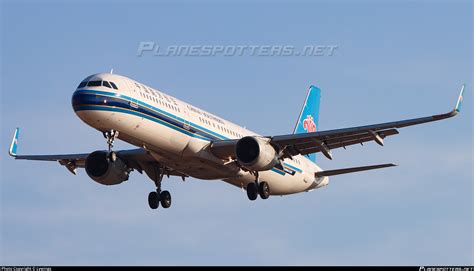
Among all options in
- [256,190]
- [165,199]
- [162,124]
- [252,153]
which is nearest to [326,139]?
[252,153]

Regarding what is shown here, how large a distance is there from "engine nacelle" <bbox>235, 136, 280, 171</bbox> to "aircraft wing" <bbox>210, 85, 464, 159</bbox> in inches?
20.8

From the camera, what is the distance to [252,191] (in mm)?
56188

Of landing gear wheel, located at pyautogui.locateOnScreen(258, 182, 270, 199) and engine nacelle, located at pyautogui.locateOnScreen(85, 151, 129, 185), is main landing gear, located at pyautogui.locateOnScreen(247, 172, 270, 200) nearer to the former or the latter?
landing gear wheel, located at pyautogui.locateOnScreen(258, 182, 270, 199)

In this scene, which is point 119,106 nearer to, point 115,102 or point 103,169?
point 115,102

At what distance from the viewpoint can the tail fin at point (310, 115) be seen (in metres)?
67.2

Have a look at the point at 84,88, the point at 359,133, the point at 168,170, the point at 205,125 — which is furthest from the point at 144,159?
the point at 359,133

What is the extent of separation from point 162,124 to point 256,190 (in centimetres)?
864

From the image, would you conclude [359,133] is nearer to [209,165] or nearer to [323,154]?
[323,154]

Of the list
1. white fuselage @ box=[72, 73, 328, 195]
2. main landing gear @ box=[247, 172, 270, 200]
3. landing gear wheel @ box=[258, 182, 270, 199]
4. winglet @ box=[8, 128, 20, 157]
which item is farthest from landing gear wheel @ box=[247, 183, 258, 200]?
winglet @ box=[8, 128, 20, 157]

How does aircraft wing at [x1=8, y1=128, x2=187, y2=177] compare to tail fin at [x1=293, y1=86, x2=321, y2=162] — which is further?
tail fin at [x1=293, y1=86, x2=321, y2=162]

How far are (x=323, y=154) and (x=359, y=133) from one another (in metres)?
2.75

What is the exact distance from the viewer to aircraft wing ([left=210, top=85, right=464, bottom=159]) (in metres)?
50.8

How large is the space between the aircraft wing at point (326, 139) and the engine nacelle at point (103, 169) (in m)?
6.16

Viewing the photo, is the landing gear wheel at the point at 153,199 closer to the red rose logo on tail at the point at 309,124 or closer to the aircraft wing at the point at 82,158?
the aircraft wing at the point at 82,158
